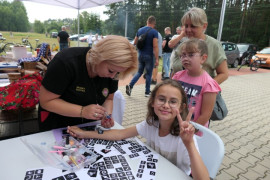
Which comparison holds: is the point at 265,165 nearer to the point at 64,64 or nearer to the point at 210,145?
the point at 210,145

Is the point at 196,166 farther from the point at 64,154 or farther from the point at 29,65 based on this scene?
the point at 29,65

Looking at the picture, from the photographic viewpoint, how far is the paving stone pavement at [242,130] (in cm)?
234

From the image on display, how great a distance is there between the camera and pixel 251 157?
2621 mm

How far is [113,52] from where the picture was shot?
117 centimetres

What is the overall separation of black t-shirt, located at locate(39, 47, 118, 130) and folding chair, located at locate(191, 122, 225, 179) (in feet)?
2.46

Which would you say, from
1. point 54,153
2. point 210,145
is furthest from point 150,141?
point 54,153

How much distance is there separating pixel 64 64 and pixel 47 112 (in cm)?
41

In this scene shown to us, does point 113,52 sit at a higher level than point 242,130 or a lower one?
higher

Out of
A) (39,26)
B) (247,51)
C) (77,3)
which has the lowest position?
(247,51)

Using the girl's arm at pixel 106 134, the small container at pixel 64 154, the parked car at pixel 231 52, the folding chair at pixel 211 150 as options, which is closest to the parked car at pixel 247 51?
the parked car at pixel 231 52

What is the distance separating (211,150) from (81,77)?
3.11 ft

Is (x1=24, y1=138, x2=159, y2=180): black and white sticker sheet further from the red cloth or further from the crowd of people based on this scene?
the red cloth

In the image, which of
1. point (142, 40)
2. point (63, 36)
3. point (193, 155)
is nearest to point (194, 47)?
point (193, 155)

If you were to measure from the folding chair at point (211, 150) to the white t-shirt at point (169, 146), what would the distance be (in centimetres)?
13
